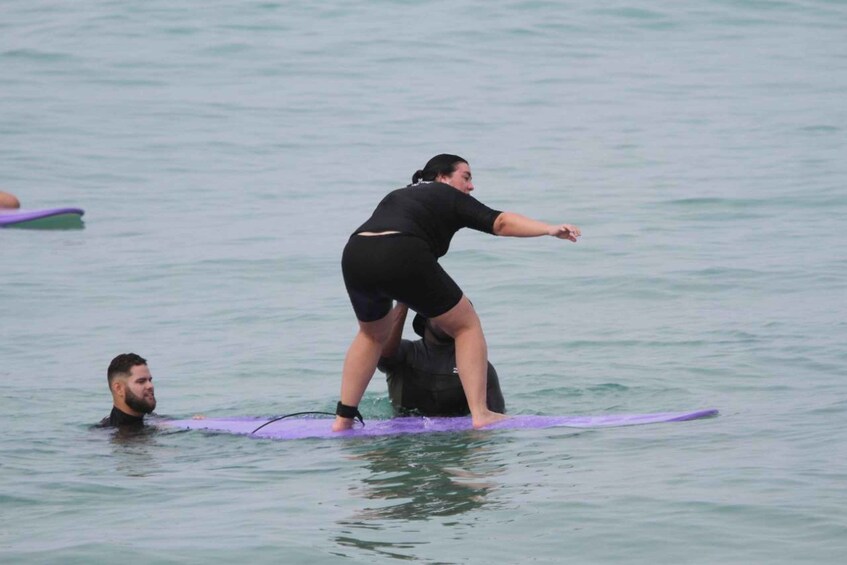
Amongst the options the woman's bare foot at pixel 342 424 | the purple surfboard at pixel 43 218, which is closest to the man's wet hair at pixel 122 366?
the woman's bare foot at pixel 342 424

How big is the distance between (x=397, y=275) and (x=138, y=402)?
1.92 meters

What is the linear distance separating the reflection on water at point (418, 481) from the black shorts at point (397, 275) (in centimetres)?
70

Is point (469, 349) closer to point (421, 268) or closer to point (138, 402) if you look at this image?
point (421, 268)

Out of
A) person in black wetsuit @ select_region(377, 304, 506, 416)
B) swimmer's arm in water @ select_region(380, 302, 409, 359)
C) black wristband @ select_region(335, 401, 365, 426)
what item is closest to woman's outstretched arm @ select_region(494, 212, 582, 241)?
swimmer's arm in water @ select_region(380, 302, 409, 359)

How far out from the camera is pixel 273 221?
1556cm

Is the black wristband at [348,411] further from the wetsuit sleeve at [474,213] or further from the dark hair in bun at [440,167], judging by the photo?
the dark hair in bun at [440,167]

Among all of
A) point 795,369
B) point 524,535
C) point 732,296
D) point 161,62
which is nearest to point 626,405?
point 795,369

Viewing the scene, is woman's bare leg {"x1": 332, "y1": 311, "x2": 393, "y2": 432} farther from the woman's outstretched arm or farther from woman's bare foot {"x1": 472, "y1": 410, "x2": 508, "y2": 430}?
the woman's outstretched arm

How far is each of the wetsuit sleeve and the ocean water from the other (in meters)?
1.12

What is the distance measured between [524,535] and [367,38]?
20.7 metres

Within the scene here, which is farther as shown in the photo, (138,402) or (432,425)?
(138,402)

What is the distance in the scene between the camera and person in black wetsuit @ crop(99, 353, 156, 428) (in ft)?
26.8

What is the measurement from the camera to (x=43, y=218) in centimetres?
1513

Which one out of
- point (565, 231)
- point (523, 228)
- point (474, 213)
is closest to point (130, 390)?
point (474, 213)
